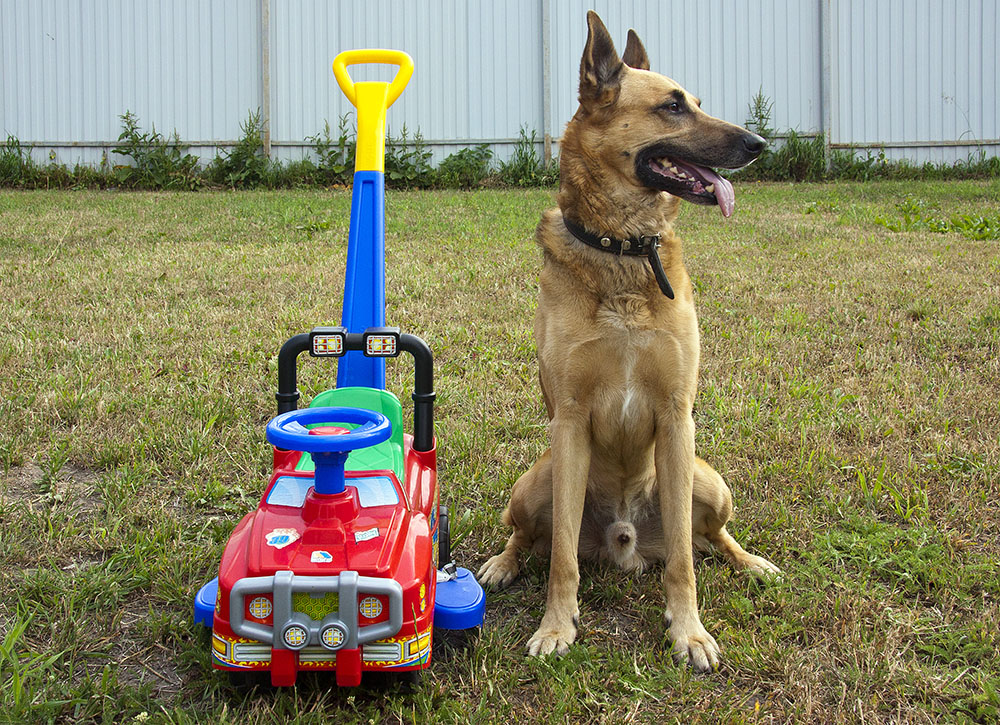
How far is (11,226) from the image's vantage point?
26.1 feet

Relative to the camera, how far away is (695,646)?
88.0 inches

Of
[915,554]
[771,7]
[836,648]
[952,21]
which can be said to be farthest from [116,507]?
[952,21]

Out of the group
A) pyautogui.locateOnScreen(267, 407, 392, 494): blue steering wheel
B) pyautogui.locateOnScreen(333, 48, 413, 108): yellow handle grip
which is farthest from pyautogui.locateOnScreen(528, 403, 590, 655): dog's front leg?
pyautogui.locateOnScreen(333, 48, 413, 108): yellow handle grip

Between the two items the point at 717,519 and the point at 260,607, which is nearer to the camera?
the point at 260,607

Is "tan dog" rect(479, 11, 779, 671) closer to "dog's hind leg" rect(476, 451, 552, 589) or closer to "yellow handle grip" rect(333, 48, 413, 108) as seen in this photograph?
"dog's hind leg" rect(476, 451, 552, 589)

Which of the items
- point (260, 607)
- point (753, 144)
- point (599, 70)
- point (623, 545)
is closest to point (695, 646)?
point (623, 545)

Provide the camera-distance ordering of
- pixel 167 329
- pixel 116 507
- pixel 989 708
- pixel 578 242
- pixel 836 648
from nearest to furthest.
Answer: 1. pixel 989 708
2. pixel 836 648
3. pixel 578 242
4. pixel 116 507
5. pixel 167 329

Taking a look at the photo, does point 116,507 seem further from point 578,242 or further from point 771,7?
point 771,7

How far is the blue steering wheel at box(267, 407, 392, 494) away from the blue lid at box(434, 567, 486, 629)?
441 mm

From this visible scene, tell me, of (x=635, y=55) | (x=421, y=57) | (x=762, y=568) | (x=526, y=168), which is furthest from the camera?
(x=526, y=168)

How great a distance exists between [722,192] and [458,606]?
1409 millimetres

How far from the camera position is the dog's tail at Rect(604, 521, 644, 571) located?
2.66 metres

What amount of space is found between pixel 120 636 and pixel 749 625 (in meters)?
1.70

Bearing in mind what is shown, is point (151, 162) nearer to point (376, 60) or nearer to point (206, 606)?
point (376, 60)
